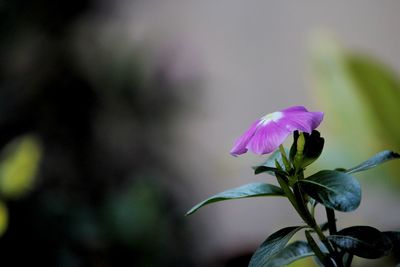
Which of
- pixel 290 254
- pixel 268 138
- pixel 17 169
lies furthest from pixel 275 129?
pixel 17 169

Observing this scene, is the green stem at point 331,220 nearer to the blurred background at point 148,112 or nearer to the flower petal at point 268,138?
the flower petal at point 268,138

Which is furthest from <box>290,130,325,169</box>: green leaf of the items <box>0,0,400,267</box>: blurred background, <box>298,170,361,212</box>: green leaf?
<box>0,0,400,267</box>: blurred background

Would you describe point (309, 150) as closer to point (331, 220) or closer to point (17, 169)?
point (331, 220)

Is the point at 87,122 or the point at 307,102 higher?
the point at 87,122

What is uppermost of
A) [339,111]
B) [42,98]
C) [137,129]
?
[42,98]

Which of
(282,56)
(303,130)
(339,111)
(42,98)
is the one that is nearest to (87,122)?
(42,98)

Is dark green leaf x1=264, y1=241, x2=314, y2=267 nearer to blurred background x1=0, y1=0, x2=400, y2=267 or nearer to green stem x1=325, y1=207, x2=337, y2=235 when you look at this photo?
green stem x1=325, y1=207, x2=337, y2=235

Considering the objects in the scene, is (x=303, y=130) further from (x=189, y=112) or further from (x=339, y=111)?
(x=189, y=112)
